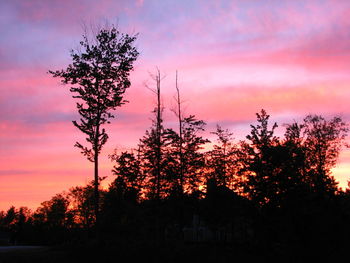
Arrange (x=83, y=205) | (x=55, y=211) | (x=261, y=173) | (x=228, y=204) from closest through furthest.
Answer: (x=261, y=173)
(x=228, y=204)
(x=83, y=205)
(x=55, y=211)

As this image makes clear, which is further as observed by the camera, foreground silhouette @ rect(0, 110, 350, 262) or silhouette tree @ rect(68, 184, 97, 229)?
silhouette tree @ rect(68, 184, 97, 229)

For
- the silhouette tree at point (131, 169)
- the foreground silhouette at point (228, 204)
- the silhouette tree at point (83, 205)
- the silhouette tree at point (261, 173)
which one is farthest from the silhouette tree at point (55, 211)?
the silhouette tree at point (261, 173)

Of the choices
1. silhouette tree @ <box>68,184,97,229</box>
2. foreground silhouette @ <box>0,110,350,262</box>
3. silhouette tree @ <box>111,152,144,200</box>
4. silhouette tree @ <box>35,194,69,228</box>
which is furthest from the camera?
silhouette tree @ <box>35,194,69,228</box>

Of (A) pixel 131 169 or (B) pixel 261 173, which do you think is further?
(A) pixel 131 169

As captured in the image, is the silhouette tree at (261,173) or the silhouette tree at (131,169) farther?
the silhouette tree at (131,169)

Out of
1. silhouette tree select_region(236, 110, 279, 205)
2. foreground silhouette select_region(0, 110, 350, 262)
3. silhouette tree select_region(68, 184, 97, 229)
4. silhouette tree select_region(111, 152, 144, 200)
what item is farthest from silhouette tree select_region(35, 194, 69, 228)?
silhouette tree select_region(236, 110, 279, 205)

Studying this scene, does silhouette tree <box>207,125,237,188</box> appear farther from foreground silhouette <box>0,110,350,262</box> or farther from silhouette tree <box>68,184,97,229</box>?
silhouette tree <box>68,184,97,229</box>

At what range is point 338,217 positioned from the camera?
2305 centimetres

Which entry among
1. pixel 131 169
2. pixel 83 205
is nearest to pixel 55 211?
pixel 83 205

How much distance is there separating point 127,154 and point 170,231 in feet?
28.7

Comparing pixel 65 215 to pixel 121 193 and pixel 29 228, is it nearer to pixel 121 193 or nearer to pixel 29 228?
pixel 29 228

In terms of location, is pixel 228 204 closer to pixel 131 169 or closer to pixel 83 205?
pixel 131 169

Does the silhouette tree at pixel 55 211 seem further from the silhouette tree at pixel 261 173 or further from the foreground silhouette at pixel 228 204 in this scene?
the silhouette tree at pixel 261 173

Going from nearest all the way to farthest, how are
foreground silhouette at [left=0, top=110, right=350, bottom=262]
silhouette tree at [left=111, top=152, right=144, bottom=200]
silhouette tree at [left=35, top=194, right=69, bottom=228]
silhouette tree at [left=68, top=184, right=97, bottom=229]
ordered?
foreground silhouette at [left=0, top=110, right=350, bottom=262]
silhouette tree at [left=111, top=152, right=144, bottom=200]
silhouette tree at [left=68, top=184, right=97, bottom=229]
silhouette tree at [left=35, top=194, right=69, bottom=228]
